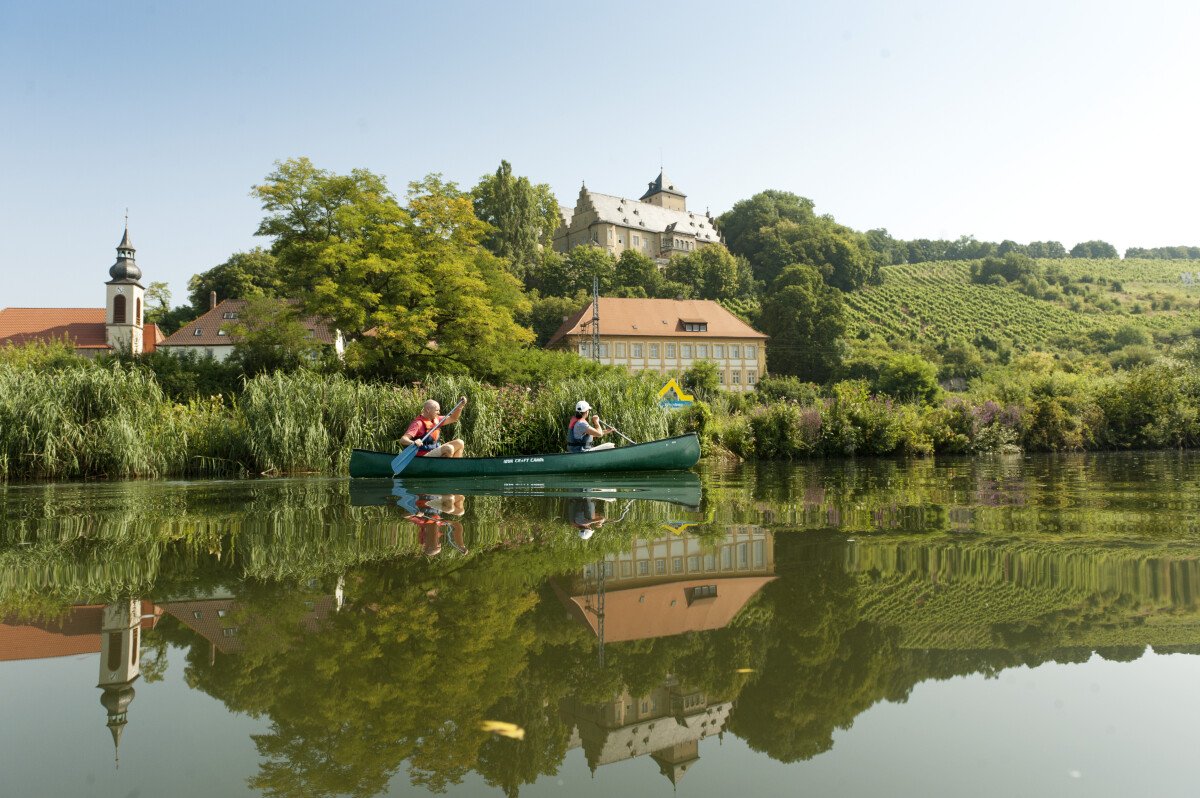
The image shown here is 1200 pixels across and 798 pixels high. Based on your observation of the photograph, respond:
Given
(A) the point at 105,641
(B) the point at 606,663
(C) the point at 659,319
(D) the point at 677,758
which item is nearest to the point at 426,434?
(A) the point at 105,641

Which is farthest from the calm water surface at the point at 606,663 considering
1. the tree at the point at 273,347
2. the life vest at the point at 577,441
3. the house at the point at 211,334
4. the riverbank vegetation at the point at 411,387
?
the house at the point at 211,334

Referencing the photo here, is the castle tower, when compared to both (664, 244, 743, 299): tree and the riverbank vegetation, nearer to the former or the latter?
(664, 244, 743, 299): tree

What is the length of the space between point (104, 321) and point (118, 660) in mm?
72576

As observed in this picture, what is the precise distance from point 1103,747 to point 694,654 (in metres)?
1.50

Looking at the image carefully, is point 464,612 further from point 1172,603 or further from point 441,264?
point 441,264

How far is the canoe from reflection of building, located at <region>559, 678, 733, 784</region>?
1079 centimetres

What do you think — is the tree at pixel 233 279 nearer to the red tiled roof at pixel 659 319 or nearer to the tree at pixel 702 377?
the red tiled roof at pixel 659 319

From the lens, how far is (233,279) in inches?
2709

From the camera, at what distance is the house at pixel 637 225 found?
113 m

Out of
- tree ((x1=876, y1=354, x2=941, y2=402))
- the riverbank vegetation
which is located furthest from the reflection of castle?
tree ((x1=876, y1=354, x2=941, y2=402))

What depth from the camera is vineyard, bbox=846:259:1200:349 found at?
8475cm

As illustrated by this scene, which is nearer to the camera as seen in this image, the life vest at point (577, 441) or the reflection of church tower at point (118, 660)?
the reflection of church tower at point (118, 660)

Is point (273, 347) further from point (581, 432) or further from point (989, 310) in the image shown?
point (989, 310)

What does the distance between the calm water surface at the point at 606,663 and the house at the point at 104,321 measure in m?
64.7
